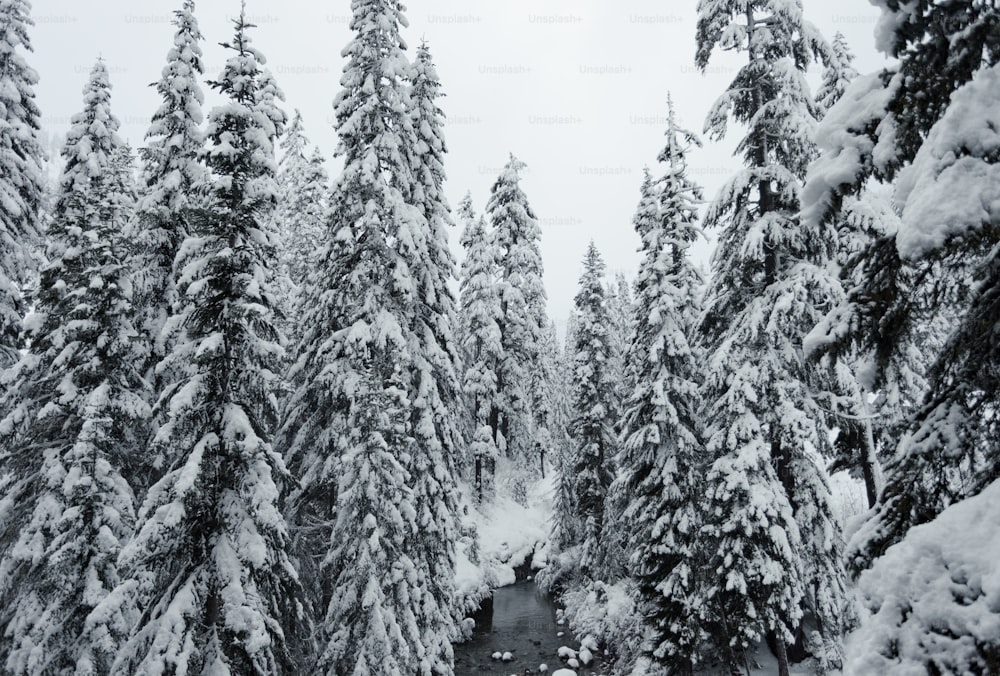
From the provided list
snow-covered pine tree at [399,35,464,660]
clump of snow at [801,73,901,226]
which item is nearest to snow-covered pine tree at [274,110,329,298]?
snow-covered pine tree at [399,35,464,660]

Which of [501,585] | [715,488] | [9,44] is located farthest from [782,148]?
[501,585]

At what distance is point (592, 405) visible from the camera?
27172mm

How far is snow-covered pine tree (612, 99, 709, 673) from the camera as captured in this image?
16.0m

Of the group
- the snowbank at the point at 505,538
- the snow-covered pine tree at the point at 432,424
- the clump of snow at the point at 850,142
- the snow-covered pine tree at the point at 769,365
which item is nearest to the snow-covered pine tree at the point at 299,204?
the snow-covered pine tree at the point at 432,424

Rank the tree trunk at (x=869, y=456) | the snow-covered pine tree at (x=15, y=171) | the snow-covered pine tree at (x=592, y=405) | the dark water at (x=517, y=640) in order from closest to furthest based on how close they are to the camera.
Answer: the tree trunk at (x=869, y=456), the snow-covered pine tree at (x=15, y=171), the dark water at (x=517, y=640), the snow-covered pine tree at (x=592, y=405)

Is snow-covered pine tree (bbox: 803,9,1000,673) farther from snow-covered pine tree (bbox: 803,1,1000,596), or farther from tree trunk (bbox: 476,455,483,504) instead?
tree trunk (bbox: 476,455,483,504)

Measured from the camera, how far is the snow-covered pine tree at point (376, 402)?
13516 mm

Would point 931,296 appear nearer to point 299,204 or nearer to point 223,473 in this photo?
point 223,473

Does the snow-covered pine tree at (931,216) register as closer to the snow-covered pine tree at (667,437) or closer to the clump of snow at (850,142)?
the clump of snow at (850,142)

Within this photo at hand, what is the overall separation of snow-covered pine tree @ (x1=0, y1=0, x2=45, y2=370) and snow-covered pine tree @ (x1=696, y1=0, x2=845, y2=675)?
854 inches

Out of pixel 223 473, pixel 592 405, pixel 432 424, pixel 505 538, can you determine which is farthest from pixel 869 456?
pixel 505 538

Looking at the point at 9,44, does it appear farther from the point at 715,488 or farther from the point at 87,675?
the point at 715,488

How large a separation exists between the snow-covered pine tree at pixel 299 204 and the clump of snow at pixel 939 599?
30.2 metres

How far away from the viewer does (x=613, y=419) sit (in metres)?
28.4
